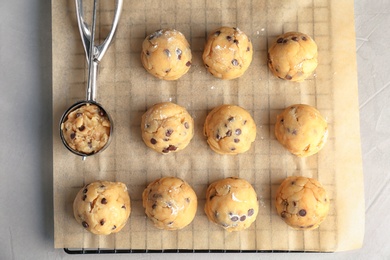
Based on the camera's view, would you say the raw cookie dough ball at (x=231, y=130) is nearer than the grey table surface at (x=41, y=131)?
Yes

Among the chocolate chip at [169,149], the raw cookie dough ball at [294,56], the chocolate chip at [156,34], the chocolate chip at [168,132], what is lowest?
the chocolate chip at [169,149]

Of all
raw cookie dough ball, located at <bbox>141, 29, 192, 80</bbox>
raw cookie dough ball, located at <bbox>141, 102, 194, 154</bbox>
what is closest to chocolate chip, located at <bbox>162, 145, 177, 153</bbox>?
raw cookie dough ball, located at <bbox>141, 102, 194, 154</bbox>

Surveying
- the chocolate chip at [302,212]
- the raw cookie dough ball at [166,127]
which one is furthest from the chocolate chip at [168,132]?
the chocolate chip at [302,212]

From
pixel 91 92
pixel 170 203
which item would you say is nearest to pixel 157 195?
pixel 170 203

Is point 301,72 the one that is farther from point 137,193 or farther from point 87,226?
point 87,226

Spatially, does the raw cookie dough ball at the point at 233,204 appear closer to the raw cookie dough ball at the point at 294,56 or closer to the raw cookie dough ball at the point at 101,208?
the raw cookie dough ball at the point at 101,208

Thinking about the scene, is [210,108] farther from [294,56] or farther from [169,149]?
[294,56]

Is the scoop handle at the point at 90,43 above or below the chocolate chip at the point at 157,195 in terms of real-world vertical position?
above
